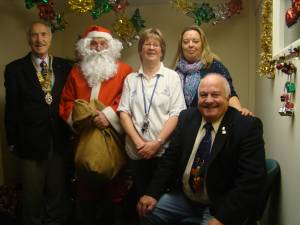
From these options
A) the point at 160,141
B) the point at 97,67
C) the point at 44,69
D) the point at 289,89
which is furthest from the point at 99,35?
the point at 289,89

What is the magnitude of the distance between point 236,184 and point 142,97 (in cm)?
81

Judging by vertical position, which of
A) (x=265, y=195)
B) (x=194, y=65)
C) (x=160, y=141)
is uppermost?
(x=194, y=65)

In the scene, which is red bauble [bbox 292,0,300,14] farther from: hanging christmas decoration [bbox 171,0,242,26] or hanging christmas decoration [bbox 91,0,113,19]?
hanging christmas decoration [bbox 91,0,113,19]

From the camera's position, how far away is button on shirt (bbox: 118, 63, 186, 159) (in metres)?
2.11

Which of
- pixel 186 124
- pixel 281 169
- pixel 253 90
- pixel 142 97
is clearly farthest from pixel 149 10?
pixel 281 169

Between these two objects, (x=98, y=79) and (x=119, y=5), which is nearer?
(x=98, y=79)

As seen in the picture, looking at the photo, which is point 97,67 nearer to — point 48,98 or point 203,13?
point 48,98

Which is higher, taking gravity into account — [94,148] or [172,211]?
[94,148]

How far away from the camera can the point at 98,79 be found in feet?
7.89

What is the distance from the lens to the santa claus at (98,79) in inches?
92.8

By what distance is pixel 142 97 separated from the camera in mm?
2135

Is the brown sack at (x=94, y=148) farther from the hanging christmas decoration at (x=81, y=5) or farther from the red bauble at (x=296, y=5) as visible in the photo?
the red bauble at (x=296, y=5)

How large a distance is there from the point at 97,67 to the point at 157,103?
58 cm

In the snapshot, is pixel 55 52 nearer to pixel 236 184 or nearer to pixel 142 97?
pixel 142 97
